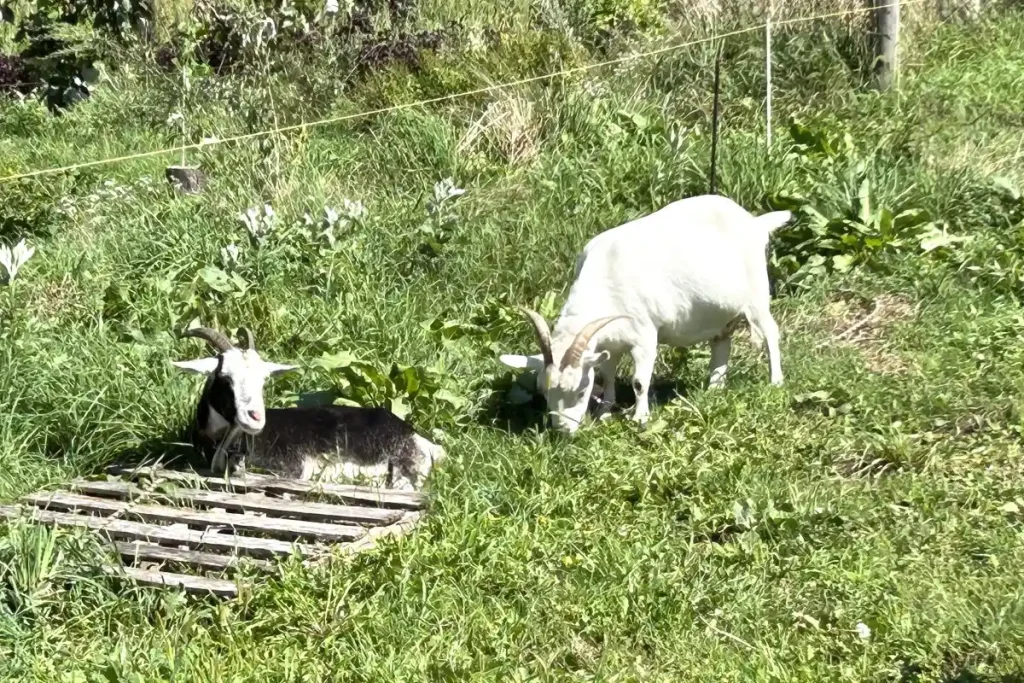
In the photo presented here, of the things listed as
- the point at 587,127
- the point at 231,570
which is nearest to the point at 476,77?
the point at 587,127

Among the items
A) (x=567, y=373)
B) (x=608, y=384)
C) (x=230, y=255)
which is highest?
(x=230, y=255)

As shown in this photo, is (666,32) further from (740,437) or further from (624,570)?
(624,570)

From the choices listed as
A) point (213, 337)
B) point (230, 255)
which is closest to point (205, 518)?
point (213, 337)

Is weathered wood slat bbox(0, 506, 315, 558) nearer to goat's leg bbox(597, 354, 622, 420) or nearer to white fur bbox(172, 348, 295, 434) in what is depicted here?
white fur bbox(172, 348, 295, 434)

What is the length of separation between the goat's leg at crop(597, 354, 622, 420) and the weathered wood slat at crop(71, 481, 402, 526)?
5.07 feet

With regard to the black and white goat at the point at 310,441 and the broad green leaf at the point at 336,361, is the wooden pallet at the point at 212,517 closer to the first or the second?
the black and white goat at the point at 310,441

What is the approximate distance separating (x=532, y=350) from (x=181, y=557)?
8.24 feet

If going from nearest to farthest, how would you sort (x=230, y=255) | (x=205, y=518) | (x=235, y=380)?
(x=205, y=518) → (x=235, y=380) → (x=230, y=255)

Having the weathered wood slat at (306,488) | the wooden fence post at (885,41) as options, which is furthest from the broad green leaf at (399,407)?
the wooden fence post at (885,41)

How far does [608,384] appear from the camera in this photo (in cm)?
630

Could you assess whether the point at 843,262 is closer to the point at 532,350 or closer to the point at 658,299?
the point at 658,299

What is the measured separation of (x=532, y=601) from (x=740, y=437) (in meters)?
1.61

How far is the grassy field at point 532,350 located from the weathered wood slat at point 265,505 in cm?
27

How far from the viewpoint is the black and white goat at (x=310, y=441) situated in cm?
534
